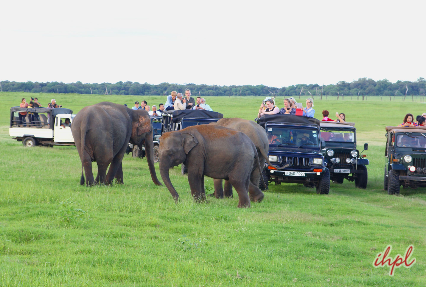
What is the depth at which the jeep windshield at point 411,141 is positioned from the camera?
1667 cm

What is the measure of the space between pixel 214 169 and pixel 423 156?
7.68 meters

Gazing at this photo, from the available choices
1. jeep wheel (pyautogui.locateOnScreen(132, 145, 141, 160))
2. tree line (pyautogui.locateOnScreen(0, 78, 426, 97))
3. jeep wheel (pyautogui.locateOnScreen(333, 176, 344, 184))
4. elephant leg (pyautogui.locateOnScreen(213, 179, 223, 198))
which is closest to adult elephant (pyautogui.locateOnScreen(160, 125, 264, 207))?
elephant leg (pyautogui.locateOnScreen(213, 179, 223, 198))

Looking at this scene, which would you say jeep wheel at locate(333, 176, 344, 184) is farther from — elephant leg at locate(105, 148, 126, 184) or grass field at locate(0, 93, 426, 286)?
elephant leg at locate(105, 148, 126, 184)

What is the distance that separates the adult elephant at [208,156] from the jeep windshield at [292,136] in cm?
472

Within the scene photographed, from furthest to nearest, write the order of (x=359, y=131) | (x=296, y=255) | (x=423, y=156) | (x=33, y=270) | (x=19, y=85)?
(x=19, y=85) < (x=359, y=131) < (x=423, y=156) < (x=296, y=255) < (x=33, y=270)

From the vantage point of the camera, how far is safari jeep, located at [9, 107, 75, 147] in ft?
94.4

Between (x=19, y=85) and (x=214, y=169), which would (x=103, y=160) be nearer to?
(x=214, y=169)

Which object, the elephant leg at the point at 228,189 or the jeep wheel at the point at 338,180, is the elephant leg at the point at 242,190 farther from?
the jeep wheel at the point at 338,180

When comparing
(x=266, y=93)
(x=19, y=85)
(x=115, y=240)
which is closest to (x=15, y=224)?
(x=115, y=240)

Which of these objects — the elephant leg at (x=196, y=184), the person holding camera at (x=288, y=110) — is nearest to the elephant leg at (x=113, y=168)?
the elephant leg at (x=196, y=184)

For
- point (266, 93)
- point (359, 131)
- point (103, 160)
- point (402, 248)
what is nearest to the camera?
point (402, 248)

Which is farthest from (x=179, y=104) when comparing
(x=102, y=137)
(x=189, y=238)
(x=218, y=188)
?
(x=189, y=238)

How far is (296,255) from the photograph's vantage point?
7.86 m

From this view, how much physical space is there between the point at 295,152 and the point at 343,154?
340 centimetres
